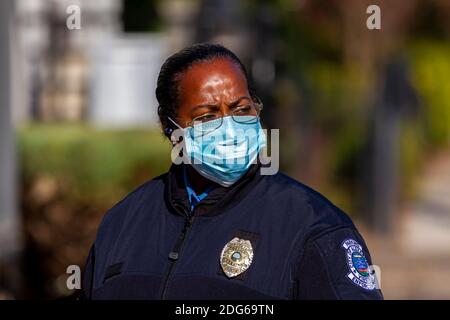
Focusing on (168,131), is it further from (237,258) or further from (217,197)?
(237,258)

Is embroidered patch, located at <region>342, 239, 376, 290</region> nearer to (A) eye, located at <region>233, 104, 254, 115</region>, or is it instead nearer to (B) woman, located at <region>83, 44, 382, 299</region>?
(B) woman, located at <region>83, 44, 382, 299</region>

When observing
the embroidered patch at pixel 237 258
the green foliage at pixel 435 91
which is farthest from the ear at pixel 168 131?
the green foliage at pixel 435 91

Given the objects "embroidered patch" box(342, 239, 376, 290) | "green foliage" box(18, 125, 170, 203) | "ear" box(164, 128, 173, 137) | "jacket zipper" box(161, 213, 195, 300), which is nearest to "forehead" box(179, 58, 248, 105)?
"ear" box(164, 128, 173, 137)

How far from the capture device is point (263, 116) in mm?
11820

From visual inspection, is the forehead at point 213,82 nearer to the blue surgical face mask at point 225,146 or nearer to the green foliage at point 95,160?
the blue surgical face mask at point 225,146

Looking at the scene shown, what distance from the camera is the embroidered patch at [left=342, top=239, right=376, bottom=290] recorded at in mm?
2416

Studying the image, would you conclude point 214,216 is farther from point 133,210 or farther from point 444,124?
point 444,124

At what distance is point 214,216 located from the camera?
2572 millimetres

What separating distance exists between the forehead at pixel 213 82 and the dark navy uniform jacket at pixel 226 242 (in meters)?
0.19

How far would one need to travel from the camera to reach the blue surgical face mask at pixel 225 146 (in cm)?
262

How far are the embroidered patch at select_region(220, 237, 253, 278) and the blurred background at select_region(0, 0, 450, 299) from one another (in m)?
1.72

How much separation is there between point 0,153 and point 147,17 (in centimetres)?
990

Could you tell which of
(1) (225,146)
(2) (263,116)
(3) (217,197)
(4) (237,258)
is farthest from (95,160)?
(4) (237,258)

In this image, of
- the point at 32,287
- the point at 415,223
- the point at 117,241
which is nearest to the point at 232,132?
the point at 117,241
